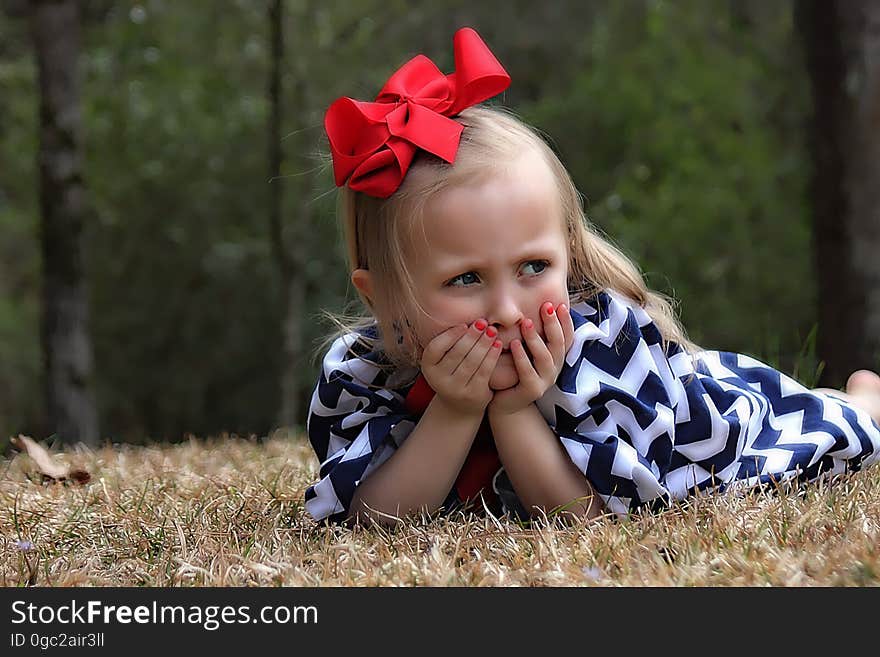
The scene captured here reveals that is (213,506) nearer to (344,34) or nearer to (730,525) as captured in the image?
(730,525)

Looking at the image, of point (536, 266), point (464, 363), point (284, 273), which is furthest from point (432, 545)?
point (284, 273)

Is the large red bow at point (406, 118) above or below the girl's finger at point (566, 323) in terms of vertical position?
above

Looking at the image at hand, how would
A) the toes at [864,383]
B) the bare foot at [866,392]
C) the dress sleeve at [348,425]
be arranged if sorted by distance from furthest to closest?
the toes at [864,383] → the bare foot at [866,392] → the dress sleeve at [348,425]

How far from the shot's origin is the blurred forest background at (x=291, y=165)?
11.7 metres

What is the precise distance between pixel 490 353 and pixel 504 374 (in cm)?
9

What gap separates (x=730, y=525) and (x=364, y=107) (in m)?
1.18

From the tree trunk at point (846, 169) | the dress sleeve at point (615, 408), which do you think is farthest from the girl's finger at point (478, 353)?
the tree trunk at point (846, 169)

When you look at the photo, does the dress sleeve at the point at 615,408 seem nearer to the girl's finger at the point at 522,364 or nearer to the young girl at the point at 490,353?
the young girl at the point at 490,353

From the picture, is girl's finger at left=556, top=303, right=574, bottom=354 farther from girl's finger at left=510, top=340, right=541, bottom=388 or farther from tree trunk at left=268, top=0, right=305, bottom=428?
tree trunk at left=268, top=0, right=305, bottom=428

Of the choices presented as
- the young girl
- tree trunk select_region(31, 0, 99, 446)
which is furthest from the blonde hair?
tree trunk select_region(31, 0, 99, 446)

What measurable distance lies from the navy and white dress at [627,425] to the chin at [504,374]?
0.47 ft

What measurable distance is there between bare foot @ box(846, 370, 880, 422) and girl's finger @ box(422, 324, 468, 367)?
1548 millimetres

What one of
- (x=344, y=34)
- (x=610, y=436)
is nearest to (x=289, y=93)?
(x=344, y=34)

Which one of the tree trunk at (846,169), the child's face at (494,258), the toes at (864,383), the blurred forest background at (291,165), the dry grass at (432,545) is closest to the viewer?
the dry grass at (432,545)
